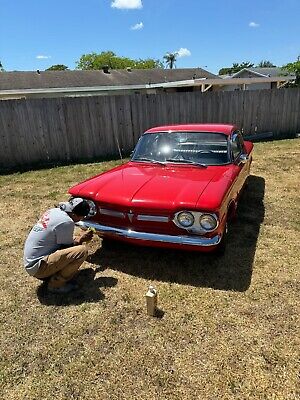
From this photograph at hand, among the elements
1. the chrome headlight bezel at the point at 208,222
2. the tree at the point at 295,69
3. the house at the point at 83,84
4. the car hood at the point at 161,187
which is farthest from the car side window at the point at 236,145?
the tree at the point at 295,69

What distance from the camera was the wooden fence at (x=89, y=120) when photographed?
9.58m

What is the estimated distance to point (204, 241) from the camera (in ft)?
11.5

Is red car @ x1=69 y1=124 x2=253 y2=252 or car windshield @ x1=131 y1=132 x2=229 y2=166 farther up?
car windshield @ x1=131 y1=132 x2=229 y2=166

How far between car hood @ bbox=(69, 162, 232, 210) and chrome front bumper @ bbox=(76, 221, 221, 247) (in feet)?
1.08

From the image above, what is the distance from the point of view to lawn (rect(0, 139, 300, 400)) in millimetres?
2516

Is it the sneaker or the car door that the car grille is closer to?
the sneaker

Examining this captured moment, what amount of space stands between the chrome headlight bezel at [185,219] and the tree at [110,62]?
2568 inches

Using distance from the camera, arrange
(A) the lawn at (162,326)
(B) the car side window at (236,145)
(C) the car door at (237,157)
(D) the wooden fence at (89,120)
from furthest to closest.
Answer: (D) the wooden fence at (89,120) → (B) the car side window at (236,145) → (C) the car door at (237,157) → (A) the lawn at (162,326)

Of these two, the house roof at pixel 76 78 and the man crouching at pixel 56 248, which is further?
the house roof at pixel 76 78

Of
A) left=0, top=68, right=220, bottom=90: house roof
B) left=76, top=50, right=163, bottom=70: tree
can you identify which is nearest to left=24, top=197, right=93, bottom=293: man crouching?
left=0, top=68, right=220, bottom=90: house roof

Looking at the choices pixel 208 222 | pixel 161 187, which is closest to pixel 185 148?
pixel 161 187

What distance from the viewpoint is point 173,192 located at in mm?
3785

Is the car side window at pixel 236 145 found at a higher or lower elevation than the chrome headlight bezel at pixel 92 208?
higher

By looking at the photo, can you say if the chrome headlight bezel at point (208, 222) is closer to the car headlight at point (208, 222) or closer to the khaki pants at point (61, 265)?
the car headlight at point (208, 222)
